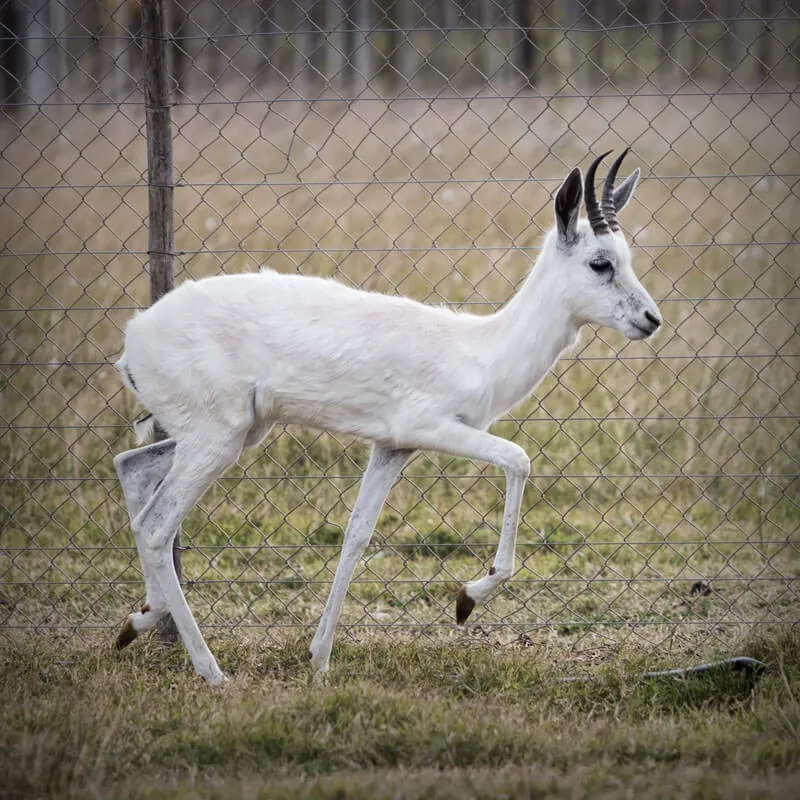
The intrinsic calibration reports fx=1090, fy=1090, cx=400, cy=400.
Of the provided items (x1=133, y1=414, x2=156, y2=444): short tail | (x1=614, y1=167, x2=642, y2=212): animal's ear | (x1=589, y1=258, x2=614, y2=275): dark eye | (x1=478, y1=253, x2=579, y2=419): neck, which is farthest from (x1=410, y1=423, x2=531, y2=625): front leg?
(x1=133, y1=414, x2=156, y2=444): short tail

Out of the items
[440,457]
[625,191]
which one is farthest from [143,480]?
[440,457]

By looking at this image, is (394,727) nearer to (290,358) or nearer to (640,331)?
(290,358)

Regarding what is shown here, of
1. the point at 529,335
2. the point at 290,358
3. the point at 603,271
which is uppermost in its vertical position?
the point at 603,271

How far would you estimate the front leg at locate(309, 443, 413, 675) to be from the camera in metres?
4.43

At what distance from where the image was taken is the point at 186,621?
4.34 meters

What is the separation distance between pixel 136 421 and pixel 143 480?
0.25 meters

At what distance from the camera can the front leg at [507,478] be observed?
4.09m

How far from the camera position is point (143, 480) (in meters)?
4.59

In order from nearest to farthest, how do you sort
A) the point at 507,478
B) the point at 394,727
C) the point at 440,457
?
1. the point at 394,727
2. the point at 507,478
3. the point at 440,457

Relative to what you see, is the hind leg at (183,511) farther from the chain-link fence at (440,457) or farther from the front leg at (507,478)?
the front leg at (507,478)

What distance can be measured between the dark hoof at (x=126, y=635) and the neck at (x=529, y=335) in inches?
68.2

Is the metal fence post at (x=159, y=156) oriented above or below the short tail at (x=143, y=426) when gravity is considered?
above

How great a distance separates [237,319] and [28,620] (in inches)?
73.7

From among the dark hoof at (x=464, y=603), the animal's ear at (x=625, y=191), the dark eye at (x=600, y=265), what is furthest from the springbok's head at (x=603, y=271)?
the dark hoof at (x=464, y=603)
